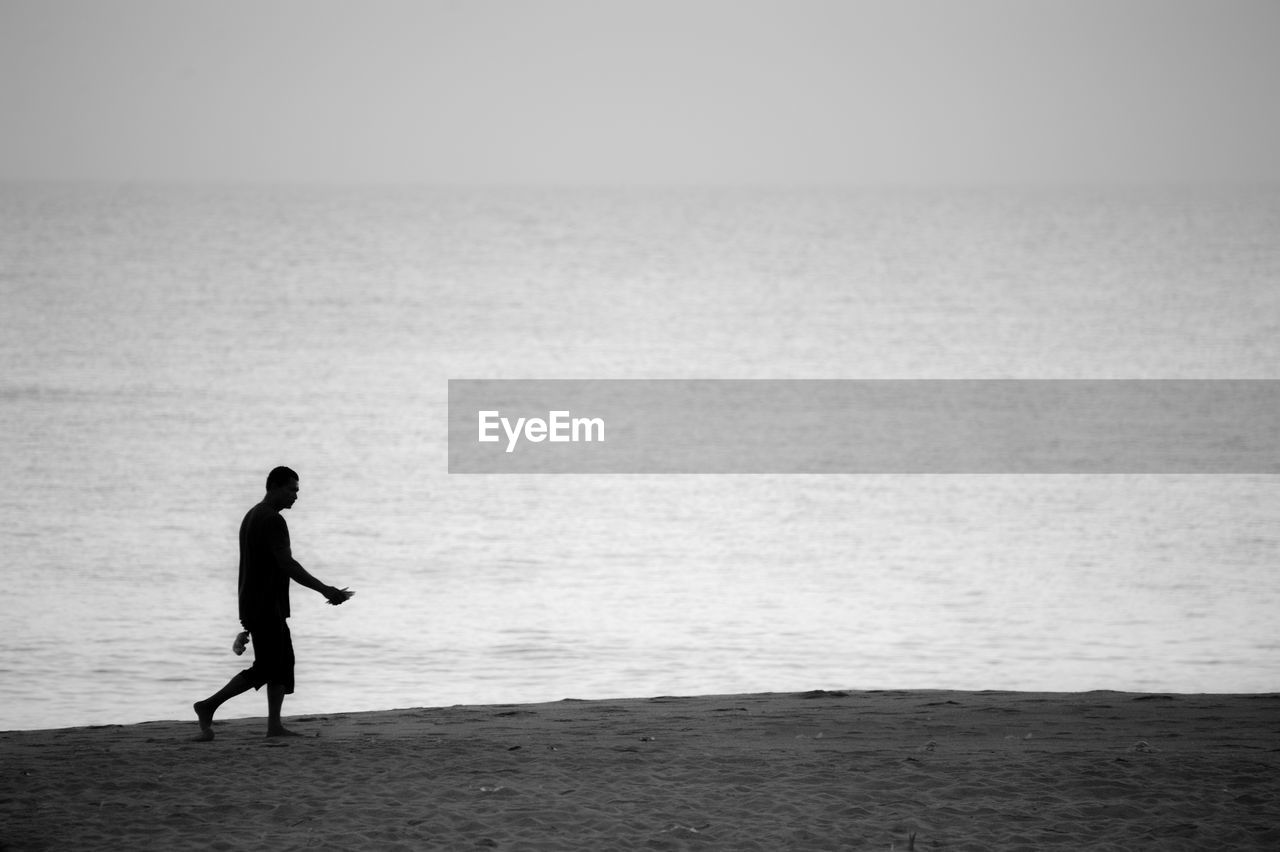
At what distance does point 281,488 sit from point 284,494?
0.14 feet

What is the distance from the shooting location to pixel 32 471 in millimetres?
26641

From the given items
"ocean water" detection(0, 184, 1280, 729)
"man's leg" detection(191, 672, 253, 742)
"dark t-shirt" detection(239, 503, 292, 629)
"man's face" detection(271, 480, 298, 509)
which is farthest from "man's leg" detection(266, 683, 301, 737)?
"ocean water" detection(0, 184, 1280, 729)

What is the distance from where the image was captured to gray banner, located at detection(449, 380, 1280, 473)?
2972 cm

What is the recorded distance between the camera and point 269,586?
9133mm

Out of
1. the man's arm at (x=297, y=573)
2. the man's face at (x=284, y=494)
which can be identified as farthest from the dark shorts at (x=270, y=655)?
the man's face at (x=284, y=494)

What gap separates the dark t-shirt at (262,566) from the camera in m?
9.11

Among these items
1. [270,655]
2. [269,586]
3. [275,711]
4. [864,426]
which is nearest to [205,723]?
[275,711]

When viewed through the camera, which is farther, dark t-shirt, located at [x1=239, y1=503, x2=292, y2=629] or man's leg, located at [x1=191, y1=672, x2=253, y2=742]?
man's leg, located at [x1=191, y1=672, x2=253, y2=742]

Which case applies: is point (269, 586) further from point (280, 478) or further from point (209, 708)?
point (209, 708)

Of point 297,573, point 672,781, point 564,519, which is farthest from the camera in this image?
point 564,519

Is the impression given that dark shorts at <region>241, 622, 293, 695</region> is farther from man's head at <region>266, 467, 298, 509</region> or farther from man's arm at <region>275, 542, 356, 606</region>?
man's head at <region>266, 467, 298, 509</region>

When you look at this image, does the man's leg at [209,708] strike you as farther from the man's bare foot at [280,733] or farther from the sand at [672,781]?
the man's bare foot at [280,733]

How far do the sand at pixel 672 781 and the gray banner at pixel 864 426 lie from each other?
61.5ft

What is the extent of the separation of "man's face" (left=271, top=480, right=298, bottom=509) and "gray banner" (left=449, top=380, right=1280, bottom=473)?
19396mm
